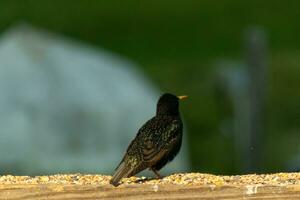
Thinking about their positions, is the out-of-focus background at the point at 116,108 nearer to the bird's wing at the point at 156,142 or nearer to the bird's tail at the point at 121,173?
the bird's wing at the point at 156,142

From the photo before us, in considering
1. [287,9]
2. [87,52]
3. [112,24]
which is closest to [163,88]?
[87,52]

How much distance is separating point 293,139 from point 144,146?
49.2 feet

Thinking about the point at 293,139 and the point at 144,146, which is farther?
the point at 293,139

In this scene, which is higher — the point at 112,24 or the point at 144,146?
the point at 112,24

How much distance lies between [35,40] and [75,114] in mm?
1085

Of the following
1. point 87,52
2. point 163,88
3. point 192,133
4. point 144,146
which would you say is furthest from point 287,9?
point 144,146

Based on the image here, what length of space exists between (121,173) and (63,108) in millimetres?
10299

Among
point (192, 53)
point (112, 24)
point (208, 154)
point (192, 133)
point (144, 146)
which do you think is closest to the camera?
point (144, 146)

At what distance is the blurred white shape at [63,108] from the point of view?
50.8 feet

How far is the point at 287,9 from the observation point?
141 ft

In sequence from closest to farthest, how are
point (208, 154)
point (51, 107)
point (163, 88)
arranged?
point (51, 107)
point (208, 154)
point (163, 88)

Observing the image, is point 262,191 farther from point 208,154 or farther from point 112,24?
point 112,24

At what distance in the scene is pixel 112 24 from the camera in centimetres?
4069

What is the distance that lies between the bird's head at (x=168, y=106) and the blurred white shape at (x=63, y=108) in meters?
7.21
